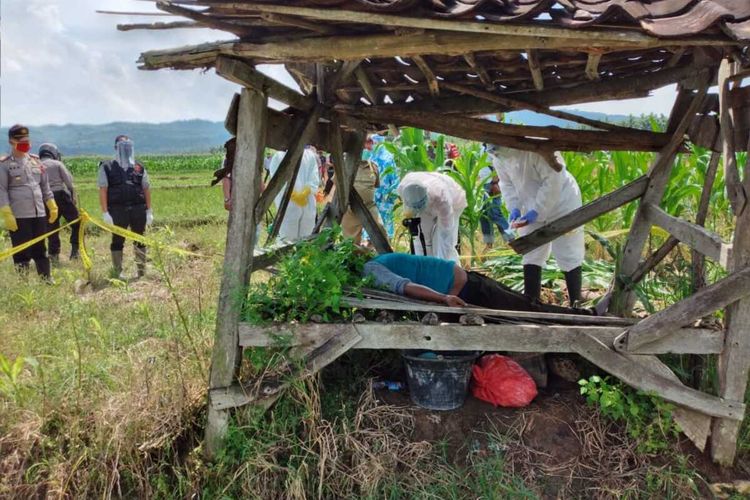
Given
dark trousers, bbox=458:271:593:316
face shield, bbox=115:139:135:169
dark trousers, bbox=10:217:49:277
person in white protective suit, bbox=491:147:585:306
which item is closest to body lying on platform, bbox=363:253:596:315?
dark trousers, bbox=458:271:593:316

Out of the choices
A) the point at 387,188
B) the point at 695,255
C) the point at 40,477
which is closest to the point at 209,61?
the point at 40,477

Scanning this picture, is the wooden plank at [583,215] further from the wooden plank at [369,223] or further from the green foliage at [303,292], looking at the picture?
the green foliage at [303,292]

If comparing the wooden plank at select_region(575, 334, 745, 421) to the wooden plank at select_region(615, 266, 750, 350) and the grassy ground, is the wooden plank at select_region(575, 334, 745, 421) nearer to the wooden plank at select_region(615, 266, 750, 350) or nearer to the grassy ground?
the wooden plank at select_region(615, 266, 750, 350)

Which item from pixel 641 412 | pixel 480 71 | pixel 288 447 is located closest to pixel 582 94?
pixel 480 71

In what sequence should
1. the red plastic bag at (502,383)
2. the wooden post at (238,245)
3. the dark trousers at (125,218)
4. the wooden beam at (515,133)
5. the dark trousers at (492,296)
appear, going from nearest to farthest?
the wooden post at (238,245)
the red plastic bag at (502,383)
the wooden beam at (515,133)
the dark trousers at (492,296)
the dark trousers at (125,218)

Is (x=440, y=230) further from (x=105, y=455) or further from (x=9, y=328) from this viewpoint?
(x=9, y=328)

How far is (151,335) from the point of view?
5180 millimetres

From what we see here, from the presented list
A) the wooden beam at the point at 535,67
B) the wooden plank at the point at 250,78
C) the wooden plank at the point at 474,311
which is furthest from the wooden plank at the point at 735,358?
the wooden plank at the point at 250,78

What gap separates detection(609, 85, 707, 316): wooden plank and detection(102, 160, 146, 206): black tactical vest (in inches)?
250

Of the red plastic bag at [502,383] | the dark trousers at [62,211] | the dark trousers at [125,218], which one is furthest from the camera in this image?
the dark trousers at [62,211]

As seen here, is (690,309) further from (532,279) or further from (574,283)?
(532,279)

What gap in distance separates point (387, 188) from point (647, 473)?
513 cm

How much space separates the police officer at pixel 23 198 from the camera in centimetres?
724

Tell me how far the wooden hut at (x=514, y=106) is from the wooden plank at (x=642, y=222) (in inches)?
0.4
